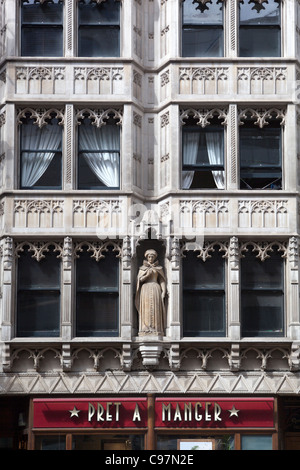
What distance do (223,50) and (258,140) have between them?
2.46 m

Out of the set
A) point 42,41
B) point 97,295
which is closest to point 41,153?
point 42,41

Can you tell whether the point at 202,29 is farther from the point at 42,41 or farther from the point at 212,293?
the point at 212,293

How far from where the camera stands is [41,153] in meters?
29.7

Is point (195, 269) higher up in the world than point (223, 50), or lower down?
lower down

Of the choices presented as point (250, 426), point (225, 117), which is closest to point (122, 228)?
point (225, 117)

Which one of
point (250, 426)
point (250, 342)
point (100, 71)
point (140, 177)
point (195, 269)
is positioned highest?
point (100, 71)

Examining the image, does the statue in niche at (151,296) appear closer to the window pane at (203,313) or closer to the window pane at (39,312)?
the window pane at (203,313)

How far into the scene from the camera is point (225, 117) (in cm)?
2964

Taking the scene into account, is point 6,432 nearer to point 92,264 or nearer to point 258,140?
point 92,264

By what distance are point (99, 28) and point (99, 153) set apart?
10.7ft

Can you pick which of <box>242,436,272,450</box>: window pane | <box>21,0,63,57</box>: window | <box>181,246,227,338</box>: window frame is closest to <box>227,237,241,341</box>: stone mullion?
<box>181,246,227,338</box>: window frame

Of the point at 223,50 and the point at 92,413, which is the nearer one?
the point at 92,413

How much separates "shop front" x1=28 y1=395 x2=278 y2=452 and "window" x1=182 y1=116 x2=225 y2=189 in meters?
5.37

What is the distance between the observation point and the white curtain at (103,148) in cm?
2966
